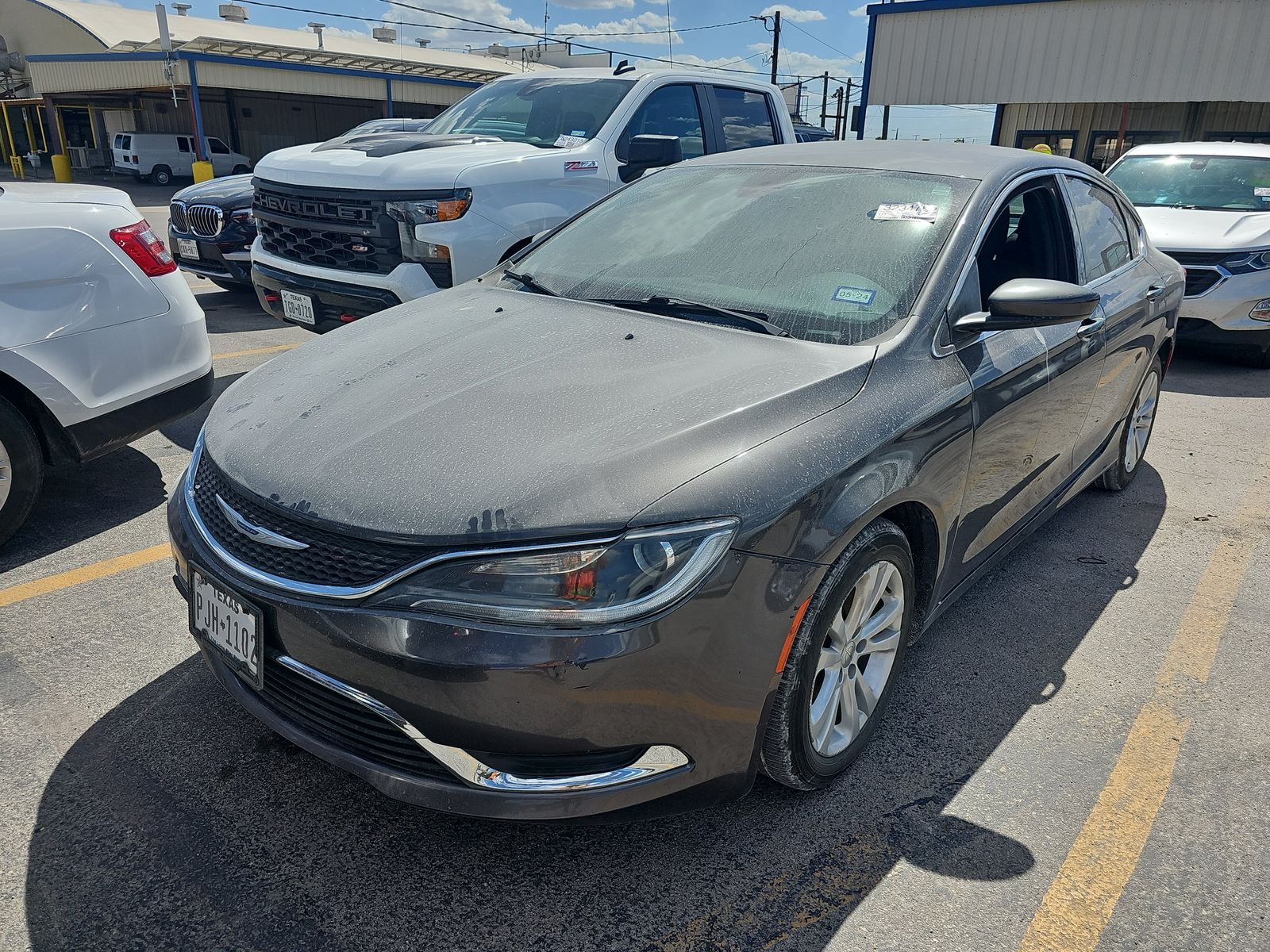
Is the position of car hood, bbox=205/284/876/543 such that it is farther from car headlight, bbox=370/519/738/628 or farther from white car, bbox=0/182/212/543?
white car, bbox=0/182/212/543

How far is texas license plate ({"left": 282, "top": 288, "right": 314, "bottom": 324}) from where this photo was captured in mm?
5051

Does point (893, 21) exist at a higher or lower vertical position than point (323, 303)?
higher

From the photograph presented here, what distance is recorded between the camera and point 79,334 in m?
3.59

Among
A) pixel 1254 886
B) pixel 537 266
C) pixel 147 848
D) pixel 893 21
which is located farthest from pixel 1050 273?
pixel 893 21

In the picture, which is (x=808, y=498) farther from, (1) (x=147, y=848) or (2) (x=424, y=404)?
(1) (x=147, y=848)

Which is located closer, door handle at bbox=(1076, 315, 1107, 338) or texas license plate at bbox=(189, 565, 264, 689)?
texas license plate at bbox=(189, 565, 264, 689)

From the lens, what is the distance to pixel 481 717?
1794mm

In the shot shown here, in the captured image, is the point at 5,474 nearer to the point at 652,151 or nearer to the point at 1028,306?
the point at 1028,306

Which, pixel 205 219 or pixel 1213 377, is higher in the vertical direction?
pixel 205 219

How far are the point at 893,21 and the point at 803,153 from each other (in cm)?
1737

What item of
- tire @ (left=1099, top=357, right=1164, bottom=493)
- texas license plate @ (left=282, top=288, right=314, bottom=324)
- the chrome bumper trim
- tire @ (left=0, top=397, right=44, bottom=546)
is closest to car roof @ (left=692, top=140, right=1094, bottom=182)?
tire @ (left=1099, top=357, right=1164, bottom=493)

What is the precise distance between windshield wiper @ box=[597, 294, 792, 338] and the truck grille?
2.46 m

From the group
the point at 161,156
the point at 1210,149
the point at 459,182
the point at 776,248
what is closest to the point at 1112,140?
the point at 1210,149

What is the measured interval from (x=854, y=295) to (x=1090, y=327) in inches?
49.8
